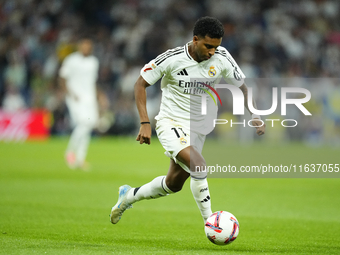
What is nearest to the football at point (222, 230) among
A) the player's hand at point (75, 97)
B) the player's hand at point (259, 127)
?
the player's hand at point (259, 127)

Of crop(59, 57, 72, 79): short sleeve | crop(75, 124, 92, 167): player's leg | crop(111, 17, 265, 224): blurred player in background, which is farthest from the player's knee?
crop(59, 57, 72, 79): short sleeve

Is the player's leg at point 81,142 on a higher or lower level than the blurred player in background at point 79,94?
lower

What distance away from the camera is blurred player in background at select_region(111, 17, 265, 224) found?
5758mm

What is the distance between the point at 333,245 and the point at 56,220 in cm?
337

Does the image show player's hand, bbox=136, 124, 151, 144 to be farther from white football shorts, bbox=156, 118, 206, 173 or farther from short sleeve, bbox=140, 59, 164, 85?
short sleeve, bbox=140, 59, 164, 85

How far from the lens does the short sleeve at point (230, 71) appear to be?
244 inches

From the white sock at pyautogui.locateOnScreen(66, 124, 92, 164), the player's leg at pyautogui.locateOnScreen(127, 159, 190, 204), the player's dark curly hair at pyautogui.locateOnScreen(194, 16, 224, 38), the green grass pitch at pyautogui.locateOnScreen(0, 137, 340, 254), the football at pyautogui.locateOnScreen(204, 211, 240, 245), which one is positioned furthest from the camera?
the white sock at pyautogui.locateOnScreen(66, 124, 92, 164)

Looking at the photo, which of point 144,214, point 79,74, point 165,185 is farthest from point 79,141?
point 165,185

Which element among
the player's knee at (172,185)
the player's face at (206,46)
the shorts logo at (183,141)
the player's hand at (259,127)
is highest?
the player's face at (206,46)

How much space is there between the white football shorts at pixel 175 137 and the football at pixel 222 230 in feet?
2.09

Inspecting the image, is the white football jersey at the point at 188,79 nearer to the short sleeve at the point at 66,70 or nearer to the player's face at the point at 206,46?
the player's face at the point at 206,46

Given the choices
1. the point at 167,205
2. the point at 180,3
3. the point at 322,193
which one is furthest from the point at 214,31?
the point at 180,3

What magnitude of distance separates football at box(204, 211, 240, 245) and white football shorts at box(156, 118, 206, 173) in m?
0.64

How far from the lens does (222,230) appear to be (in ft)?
17.5
